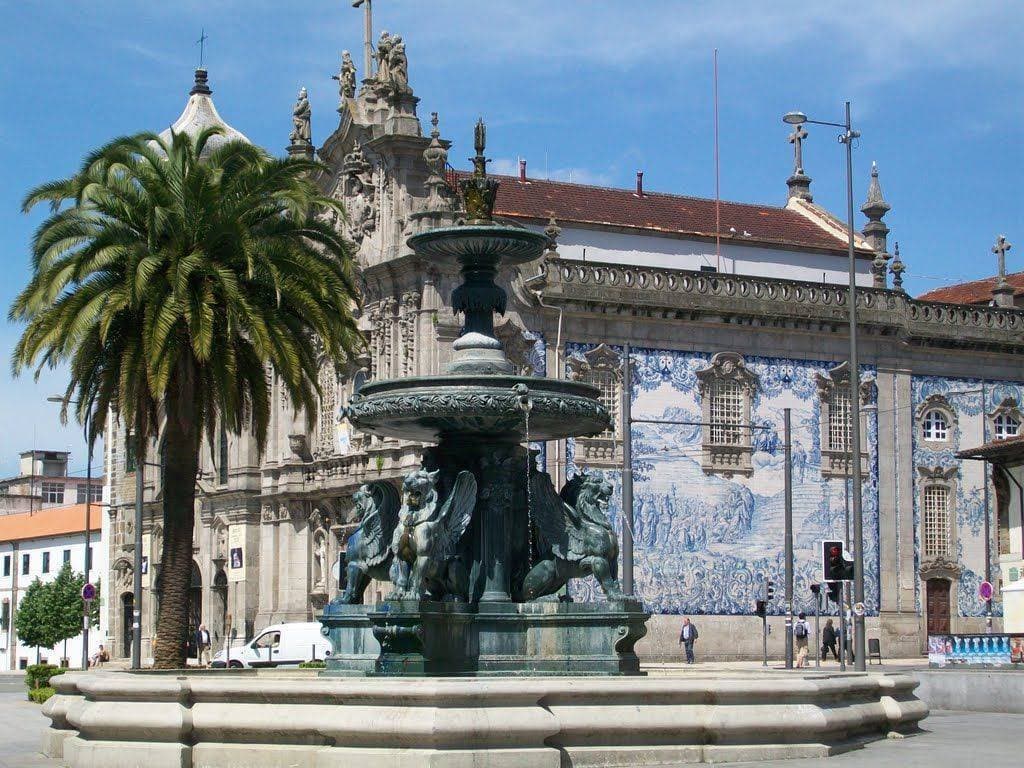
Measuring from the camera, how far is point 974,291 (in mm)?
69312

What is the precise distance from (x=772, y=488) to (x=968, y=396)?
8583 mm

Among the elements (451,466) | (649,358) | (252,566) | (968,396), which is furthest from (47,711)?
(968,396)

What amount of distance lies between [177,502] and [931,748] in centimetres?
1535

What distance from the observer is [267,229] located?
2938cm

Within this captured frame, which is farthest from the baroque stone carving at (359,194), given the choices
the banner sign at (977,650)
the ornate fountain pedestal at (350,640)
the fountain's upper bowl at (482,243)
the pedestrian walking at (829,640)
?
the ornate fountain pedestal at (350,640)

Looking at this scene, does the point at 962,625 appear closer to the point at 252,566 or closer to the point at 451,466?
the point at 252,566

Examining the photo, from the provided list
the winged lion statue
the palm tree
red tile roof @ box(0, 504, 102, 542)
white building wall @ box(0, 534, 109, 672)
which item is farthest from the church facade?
the winged lion statue

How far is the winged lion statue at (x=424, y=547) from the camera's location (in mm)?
17812

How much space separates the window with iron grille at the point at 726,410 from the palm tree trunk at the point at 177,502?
1007 inches

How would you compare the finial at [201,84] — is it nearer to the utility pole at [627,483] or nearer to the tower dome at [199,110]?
the tower dome at [199,110]

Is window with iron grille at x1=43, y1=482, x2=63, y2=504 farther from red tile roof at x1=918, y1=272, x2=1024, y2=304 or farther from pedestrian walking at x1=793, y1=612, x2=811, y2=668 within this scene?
pedestrian walking at x1=793, y1=612, x2=811, y2=668

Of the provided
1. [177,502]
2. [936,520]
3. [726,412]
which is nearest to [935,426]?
[936,520]

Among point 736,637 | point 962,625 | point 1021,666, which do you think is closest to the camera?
point 1021,666

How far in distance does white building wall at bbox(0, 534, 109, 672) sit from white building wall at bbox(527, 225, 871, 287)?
110 feet
